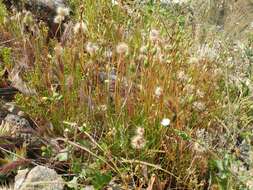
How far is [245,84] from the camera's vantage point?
3.48 m

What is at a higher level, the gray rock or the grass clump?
the grass clump

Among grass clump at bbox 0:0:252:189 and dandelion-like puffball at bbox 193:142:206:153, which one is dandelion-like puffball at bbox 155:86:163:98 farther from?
dandelion-like puffball at bbox 193:142:206:153

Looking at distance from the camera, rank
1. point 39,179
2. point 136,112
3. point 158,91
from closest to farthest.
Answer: point 39,179 < point 158,91 < point 136,112

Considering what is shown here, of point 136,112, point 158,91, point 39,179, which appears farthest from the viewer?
point 136,112

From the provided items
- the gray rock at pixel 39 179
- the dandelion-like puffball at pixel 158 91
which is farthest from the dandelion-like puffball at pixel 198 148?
the gray rock at pixel 39 179

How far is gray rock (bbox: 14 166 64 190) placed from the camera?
2.52 m

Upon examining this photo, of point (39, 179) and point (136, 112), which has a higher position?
point (136, 112)

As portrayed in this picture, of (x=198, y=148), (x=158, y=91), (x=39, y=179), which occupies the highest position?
(x=158, y=91)

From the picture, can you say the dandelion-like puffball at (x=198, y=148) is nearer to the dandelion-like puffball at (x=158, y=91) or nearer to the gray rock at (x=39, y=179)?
the dandelion-like puffball at (x=158, y=91)

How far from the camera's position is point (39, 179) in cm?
256

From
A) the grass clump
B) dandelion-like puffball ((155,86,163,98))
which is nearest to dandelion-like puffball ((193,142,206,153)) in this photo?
the grass clump

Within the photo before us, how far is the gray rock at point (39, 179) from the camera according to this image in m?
2.52

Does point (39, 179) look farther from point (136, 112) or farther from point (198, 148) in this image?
point (198, 148)

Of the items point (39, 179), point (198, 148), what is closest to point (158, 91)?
point (198, 148)
